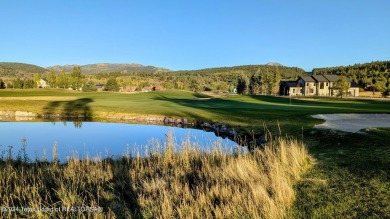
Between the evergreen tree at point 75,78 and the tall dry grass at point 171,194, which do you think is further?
the evergreen tree at point 75,78

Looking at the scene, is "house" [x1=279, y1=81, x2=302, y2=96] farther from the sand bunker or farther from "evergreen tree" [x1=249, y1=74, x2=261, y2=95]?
the sand bunker

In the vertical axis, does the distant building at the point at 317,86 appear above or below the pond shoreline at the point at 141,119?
above

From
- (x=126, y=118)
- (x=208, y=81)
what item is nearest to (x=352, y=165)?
(x=126, y=118)

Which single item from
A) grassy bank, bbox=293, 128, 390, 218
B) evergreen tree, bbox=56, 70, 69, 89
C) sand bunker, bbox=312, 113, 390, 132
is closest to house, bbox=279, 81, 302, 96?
sand bunker, bbox=312, 113, 390, 132

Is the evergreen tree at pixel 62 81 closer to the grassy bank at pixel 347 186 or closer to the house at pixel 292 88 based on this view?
the house at pixel 292 88

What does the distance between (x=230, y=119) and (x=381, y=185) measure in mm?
20474

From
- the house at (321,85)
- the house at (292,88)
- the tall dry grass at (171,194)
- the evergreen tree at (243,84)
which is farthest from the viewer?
the evergreen tree at (243,84)

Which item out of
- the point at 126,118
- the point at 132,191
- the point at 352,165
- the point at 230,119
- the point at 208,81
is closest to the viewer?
the point at 132,191

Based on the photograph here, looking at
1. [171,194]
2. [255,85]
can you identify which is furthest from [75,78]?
[171,194]

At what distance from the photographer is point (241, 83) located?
11412 centimetres

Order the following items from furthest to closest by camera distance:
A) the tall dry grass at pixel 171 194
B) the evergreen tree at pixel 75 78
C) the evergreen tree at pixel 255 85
Answer: 1. the evergreen tree at pixel 75 78
2. the evergreen tree at pixel 255 85
3. the tall dry grass at pixel 171 194

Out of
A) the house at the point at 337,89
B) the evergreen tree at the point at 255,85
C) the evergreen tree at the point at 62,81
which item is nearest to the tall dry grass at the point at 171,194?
the house at the point at 337,89

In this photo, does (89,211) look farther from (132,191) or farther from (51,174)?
(51,174)

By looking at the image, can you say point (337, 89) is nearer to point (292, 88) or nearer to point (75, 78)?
point (292, 88)
